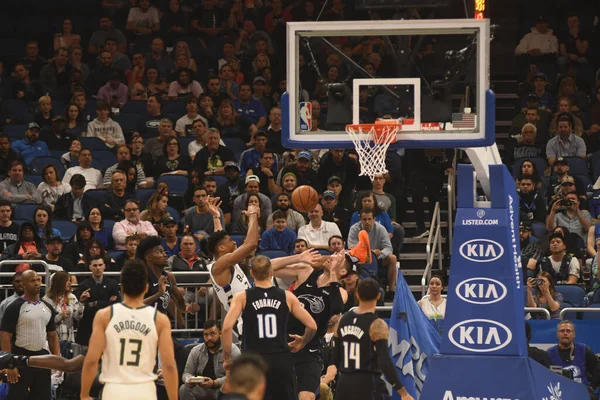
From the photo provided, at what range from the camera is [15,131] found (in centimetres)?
1948

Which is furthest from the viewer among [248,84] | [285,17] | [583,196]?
[285,17]

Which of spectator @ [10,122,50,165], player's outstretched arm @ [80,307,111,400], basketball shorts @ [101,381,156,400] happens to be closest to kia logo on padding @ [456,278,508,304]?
basketball shorts @ [101,381,156,400]

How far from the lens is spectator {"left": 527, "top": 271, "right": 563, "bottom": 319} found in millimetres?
14383

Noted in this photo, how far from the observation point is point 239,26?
885 inches

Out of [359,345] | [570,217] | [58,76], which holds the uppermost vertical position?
[58,76]

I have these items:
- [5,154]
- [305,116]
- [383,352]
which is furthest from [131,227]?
[383,352]

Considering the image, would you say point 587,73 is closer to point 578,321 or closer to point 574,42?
point 574,42

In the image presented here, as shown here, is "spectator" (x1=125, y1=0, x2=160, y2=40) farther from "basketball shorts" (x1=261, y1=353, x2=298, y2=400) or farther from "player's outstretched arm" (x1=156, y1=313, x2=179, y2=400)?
"player's outstretched arm" (x1=156, y1=313, x2=179, y2=400)

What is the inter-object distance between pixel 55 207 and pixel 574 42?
399 inches

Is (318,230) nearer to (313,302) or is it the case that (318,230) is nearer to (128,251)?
(128,251)

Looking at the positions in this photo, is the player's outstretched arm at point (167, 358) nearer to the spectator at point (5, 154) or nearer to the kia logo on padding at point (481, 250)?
the kia logo on padding at point (481, 250)

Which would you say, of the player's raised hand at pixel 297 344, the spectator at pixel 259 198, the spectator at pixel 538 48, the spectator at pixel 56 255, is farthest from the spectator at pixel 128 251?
the spectator at pixel 538 48

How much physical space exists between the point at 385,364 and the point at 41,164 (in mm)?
9682

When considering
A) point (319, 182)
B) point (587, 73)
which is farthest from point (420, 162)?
point (587, 73)
